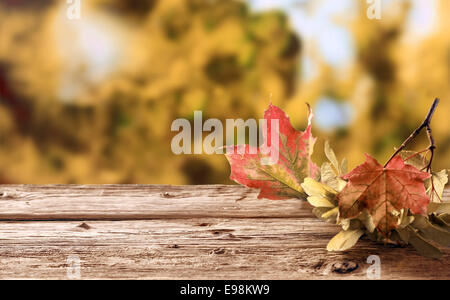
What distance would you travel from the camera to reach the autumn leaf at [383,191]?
18.5 inches

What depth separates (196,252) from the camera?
19.8 inches

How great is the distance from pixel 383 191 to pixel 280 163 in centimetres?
14

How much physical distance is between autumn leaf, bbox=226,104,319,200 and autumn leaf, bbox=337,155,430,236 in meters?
0.11

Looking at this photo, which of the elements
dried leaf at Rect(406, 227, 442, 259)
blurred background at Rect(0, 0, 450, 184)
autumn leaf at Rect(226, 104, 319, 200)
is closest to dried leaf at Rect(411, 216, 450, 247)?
dried leaf at Rect(406, 227, 442, 259)

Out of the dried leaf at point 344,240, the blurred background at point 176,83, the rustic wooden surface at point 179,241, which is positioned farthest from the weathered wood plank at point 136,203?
the blurred background at point 176,83

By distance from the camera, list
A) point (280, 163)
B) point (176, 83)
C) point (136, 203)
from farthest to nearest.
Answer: point (176, 83), point (136, 203), point (280, 163)

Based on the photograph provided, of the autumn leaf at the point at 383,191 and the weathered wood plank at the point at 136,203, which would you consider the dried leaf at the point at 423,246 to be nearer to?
the autumn leaf at the point at 383,191

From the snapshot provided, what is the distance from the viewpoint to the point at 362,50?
1268 mm

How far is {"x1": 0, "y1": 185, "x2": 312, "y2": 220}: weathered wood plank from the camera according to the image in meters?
0.63

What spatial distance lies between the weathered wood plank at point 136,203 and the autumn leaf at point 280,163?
0.05 m

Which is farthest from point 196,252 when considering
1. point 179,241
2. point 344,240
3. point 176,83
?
point 176,83

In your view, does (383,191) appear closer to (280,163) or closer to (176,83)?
(280,163)
